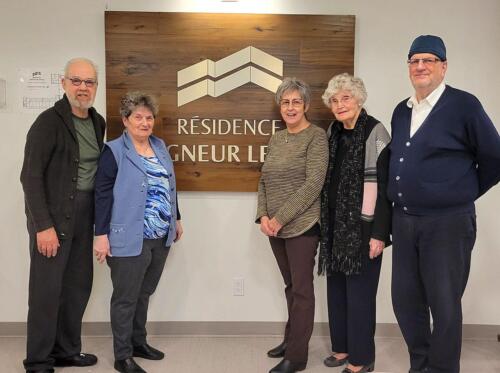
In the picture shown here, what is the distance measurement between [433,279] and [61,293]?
1883 millimetres

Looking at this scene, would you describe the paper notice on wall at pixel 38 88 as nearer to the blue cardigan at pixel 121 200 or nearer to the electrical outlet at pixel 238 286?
the blue cardigan at pixel 121 200

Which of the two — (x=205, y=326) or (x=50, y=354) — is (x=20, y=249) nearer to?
(x=50, y=354)

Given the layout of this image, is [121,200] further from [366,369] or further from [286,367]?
[366,369]

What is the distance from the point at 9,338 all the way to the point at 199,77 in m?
2.01

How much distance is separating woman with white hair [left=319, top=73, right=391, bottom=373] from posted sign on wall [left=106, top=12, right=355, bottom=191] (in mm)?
507

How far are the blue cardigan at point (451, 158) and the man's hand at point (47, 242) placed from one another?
1662 millimetres

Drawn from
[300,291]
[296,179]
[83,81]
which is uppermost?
[83,81]

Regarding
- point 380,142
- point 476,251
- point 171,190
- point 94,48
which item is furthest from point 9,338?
point 476,251

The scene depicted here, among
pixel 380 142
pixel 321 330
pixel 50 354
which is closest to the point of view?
pixel 380 142

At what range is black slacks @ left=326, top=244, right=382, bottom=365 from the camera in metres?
2.51

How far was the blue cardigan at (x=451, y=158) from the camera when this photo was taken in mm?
2096

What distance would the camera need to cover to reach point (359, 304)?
2527 millimetres

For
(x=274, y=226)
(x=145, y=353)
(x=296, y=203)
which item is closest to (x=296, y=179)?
(x=296, y=203)

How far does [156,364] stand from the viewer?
274cm
